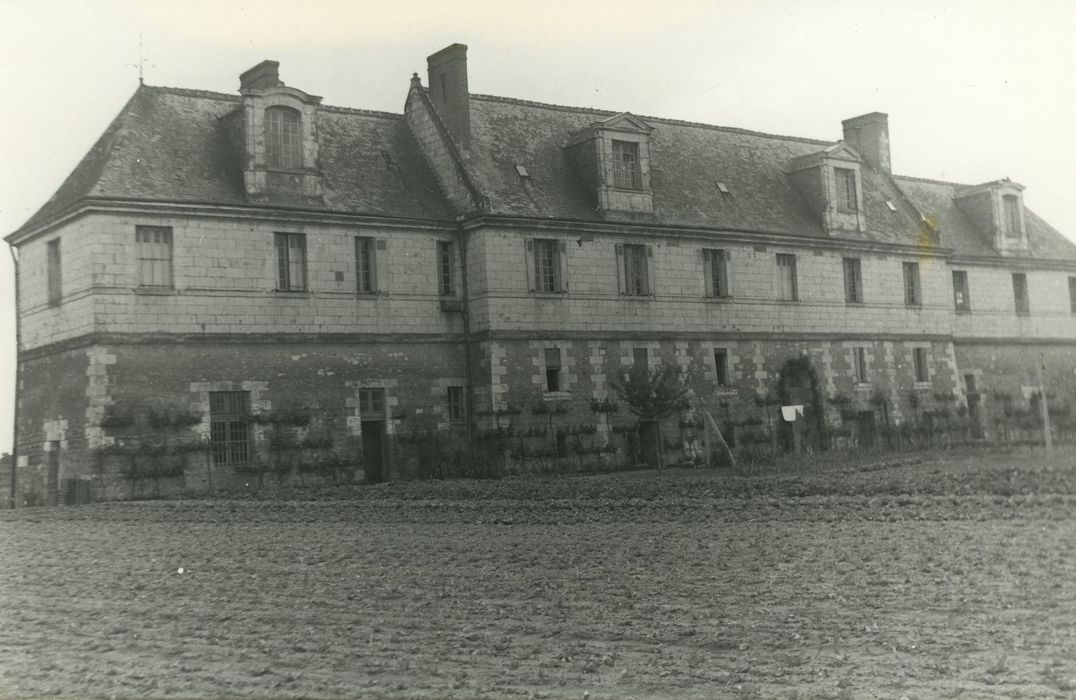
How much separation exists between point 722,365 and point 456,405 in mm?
Result: 9059

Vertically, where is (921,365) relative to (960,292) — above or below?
below

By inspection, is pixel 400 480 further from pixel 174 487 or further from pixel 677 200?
pixel 677 200

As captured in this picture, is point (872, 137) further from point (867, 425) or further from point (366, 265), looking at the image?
point (366, 265)

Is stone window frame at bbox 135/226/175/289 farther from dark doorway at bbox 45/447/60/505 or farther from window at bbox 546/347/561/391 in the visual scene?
window at bbox 546/347/561/391

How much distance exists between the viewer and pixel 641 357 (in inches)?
1395

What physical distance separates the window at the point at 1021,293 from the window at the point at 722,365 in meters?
12.8

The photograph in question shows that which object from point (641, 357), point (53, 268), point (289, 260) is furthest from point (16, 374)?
point (641, 357)

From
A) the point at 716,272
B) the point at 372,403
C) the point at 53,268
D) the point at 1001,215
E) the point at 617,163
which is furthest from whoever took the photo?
the point at 1001,215

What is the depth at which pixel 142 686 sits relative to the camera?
8.40 metres

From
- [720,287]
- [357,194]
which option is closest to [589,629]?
[357,194]

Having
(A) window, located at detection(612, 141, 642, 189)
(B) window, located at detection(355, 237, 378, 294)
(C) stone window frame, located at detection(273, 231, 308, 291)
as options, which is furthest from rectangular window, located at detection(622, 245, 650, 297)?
(C) stone window frame, located at detection(273, 231, 308, 291)

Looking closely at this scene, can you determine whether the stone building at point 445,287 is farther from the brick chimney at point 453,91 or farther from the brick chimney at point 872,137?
the brick chimney at point 872,137

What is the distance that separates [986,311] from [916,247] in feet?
12.8

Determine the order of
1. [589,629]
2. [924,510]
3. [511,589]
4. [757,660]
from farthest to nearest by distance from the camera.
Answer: [924,510] → [511,589] → [589,629] → [757,660]
